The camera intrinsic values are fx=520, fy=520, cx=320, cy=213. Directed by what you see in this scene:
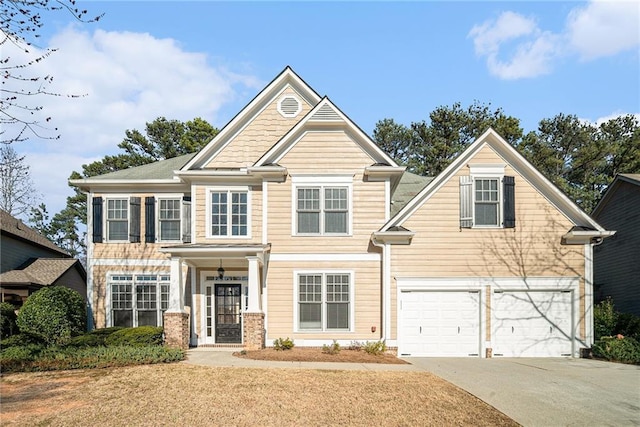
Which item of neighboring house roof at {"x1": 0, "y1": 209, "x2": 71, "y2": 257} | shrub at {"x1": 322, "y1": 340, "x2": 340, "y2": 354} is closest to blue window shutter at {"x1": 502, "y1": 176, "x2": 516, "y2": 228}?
shrub at {"x1": 322, "y1": 340, "x2": 340, "y2": 354}

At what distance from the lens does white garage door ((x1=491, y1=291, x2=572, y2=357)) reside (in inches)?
647

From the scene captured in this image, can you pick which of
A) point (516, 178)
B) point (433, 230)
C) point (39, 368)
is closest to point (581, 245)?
point (516, 178)

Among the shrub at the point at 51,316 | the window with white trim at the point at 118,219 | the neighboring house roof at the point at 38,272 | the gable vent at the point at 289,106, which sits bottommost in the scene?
the shrub at the point at 51,316

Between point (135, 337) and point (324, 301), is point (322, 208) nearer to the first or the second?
point (324, 301)

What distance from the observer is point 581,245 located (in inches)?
653

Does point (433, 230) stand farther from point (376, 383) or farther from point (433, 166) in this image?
point (433, 166)

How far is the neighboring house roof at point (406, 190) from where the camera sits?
2074cm

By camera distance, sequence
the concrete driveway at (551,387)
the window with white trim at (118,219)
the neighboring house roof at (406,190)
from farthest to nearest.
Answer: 1. the neighboring house roof at (406,190)
2. the window with white trim at (118,219)
3. the concrete driveway at (551,387)

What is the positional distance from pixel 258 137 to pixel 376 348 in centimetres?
846

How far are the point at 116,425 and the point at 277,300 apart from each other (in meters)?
8.90

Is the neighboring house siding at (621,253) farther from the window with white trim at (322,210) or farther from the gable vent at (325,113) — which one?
the gable vent at (325,113)

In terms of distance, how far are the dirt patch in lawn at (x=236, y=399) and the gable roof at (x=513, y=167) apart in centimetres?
570

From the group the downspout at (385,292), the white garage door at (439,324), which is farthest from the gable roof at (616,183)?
the downspout at (385,292)

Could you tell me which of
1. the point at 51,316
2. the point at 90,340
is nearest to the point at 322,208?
the point at 90,340
